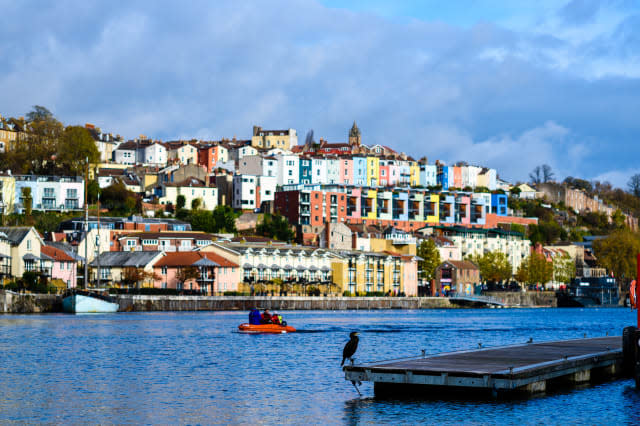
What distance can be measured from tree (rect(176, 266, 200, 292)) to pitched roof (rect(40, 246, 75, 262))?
11698 millimetres

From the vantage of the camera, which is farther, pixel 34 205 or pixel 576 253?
pixel 576 253

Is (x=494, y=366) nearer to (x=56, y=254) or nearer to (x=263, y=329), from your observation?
(x=263, y=329)

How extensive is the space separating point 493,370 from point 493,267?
135 meters

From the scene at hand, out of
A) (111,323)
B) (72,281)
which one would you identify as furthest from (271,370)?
(72,281)

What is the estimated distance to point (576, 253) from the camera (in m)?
196

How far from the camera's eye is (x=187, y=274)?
4496 inches

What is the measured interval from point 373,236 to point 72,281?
5680 centimetres

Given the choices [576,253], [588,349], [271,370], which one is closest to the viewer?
[588,349]

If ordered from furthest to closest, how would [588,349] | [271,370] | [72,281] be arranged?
[72,281], [271,370], [588,349]

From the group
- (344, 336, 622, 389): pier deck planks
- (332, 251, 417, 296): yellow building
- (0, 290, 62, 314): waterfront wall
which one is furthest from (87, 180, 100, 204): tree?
(344, 336, 622, 389): pier deck planks

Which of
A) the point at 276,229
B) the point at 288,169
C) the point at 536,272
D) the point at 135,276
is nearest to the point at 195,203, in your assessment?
the point at 276,229

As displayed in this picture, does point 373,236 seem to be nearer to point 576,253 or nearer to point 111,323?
point 576,253

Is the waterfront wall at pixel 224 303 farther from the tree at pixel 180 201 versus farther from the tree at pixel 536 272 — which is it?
the tree at pixel 180 201

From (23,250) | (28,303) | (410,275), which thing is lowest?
(28,303)
